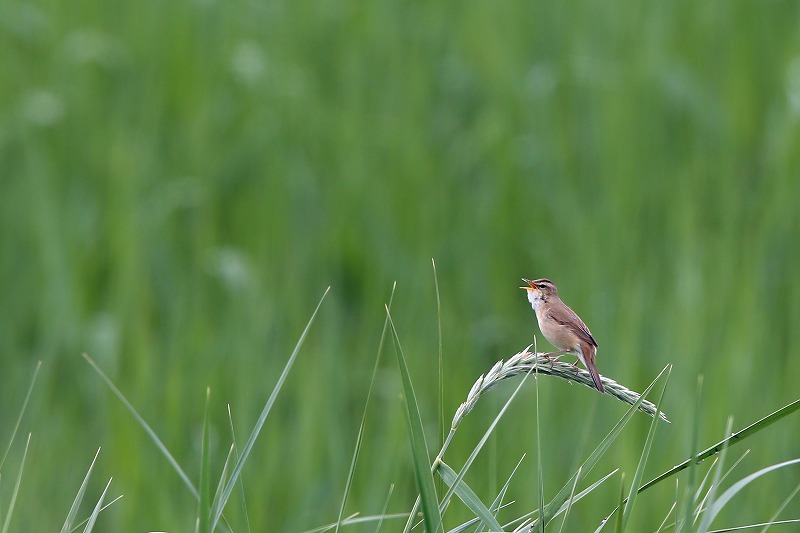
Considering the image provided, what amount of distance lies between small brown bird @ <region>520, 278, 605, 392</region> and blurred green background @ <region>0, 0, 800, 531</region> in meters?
0.87

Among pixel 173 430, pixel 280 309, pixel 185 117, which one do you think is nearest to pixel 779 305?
pixel 280 309

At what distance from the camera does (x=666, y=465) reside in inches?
131

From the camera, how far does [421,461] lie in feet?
3.69

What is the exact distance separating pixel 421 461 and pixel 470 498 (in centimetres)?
13

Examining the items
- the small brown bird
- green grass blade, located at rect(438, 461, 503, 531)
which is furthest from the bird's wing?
green grass blade, located at rect(438, 461, 503, 531)

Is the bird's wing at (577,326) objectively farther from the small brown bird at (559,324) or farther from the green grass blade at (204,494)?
the green grass blade at (204,494)

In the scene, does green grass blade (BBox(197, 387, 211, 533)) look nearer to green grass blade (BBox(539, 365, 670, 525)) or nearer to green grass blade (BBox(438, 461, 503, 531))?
green grass blade (BBox(438, 461, 503, 531))

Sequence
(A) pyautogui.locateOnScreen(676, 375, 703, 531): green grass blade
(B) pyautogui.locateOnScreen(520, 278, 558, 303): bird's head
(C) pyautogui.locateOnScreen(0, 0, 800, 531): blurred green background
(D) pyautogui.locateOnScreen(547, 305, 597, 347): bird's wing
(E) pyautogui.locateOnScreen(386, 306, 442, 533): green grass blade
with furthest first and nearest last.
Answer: (C) pyautogui.locateOnScreen(0, 0, 800, 531): blurred green background
(B) pyautogui.locateOnScreen(520, 278, 558, 303): bird's head
(D) pyautogui.locateOnScreen(547, 305, 597, 347): bird's wing
(E) pyautogui.locateOnScreen(386, 306, 442, 533): green grass blade
(A) pyautogui.locateOnScreen(676, 375, 703, 531): green grass blade

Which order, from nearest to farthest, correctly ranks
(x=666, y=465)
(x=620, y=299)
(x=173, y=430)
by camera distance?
(x=666, y=465) → (x=173, y=430) → (x=620, y=299)

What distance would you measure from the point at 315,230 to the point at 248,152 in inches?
26.7

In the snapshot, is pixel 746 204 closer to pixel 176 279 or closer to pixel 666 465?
pixel 666 465

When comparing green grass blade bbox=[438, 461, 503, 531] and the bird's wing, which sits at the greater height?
green grass blade bbox=[438, 461, 503, 531]

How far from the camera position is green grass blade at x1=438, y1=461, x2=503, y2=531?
3.81ft

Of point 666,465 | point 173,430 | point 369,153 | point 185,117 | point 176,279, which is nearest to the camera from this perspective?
point 666,465
